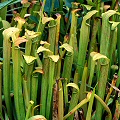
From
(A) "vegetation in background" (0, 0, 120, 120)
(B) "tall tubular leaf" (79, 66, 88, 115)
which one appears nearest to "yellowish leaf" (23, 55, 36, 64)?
(A) "vegetation in background" (0, 0, 120, 120)

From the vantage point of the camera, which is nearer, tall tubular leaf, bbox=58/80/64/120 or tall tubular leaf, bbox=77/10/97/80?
tall tubular leaf, bbox=58/80/64/120

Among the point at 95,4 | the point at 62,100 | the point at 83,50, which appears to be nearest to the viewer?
the point at 62,100

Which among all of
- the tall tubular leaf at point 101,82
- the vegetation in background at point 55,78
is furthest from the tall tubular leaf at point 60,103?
the tall tubular leaf at point 101,82

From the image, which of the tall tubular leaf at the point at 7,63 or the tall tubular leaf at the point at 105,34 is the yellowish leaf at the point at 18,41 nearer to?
the tall tubular leaf at the point at 7,63

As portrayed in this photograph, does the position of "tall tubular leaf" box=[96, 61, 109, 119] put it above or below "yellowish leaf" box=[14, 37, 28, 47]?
below

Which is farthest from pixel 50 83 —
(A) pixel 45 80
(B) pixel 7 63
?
(B) pixel 7 63

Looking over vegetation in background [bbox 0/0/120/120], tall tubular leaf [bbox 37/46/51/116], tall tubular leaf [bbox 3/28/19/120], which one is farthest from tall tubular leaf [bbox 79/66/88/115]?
tall tubular leaf [bbox 3/28/19/120]

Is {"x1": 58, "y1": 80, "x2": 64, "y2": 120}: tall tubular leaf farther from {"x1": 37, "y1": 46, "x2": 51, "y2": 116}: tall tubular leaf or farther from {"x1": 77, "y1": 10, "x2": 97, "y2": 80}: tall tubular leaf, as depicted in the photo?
{"x1": 77, "y1": 10, "x2": 97, "y2": 80}: tall tubular leaf

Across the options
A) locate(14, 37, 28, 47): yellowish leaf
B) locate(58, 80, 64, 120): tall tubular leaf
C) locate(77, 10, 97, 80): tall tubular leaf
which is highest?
locate(14, 37, 28, 47): yellowish leaf

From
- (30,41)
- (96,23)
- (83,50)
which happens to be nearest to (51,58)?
(30,41)

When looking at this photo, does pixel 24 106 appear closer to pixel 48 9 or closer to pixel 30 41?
pixel 30 41

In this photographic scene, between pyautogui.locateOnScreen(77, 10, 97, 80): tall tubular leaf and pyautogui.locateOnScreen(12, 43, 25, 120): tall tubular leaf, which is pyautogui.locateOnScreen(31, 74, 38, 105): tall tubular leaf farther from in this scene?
pyautogui.locateOnScreen(77, 10, 97, 80): tall tubular leaf
